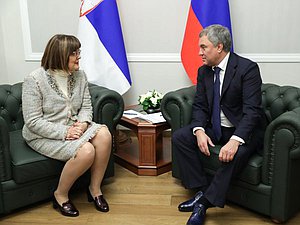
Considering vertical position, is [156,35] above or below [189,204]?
above

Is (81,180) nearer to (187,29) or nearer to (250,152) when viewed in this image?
(250,152)

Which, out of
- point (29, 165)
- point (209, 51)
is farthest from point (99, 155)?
point (209, 51)

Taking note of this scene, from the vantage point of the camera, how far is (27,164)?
238 cm

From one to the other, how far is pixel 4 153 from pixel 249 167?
4.55ft

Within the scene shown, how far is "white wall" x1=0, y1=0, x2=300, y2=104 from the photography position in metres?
3.39

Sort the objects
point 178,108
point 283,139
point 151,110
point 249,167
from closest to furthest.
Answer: point 283,139 → point 249,167 → point 178,108 → point 151,110

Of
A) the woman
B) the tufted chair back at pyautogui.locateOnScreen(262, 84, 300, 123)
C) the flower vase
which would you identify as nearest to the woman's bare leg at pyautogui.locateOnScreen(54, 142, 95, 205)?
the woman

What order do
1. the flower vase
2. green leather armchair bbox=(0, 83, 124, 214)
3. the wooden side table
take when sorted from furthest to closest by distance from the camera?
the flower vase
the wooden side table
green leather armchair bbox=(0, 83, 124, 214)

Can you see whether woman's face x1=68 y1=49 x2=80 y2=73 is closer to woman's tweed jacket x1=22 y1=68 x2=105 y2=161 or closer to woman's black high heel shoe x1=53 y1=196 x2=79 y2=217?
woman's tweed jacket x1=22 y1=68 x2=105 y2=161

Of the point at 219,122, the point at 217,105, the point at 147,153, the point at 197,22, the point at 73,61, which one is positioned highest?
the point at 197,22

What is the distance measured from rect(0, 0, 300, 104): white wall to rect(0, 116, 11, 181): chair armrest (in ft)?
5.33

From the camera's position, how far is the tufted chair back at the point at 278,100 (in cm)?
255

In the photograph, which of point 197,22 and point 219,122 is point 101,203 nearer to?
point 219,122

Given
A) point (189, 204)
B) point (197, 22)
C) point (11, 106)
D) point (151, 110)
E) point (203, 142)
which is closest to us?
point (203, 142)
